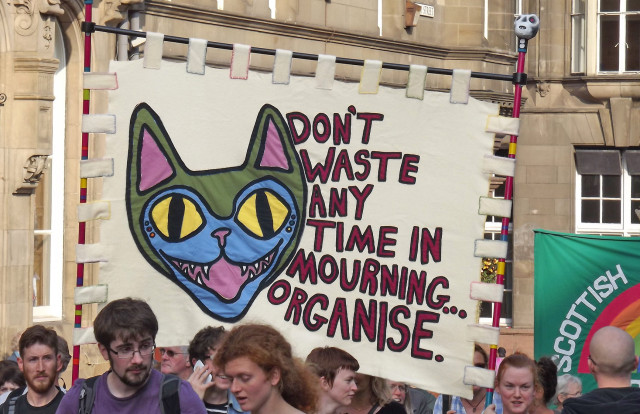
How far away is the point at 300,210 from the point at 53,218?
22.9 ft

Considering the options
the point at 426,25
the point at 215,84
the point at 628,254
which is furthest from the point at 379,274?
the point at 426,25

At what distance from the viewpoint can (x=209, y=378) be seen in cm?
826

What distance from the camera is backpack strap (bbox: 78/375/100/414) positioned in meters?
5.97

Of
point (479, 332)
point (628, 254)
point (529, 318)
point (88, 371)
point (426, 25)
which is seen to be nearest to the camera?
point (479, 332)

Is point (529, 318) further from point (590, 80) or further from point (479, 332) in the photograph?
point (479, 332)

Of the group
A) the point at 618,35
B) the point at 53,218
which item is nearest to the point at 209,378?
the point at 53,218

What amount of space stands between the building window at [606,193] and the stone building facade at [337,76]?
1.6 inches

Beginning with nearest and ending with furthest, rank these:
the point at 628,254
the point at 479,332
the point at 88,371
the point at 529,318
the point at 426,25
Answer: the point at 479,332 < the point at 628,254 < the point at 88,371 < the point at 426,25 < the point at 529,318

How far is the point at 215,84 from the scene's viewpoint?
8.06m

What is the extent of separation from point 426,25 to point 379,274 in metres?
16.2

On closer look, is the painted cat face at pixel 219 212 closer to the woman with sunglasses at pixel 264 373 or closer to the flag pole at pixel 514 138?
the flag pole at pixel 514 138

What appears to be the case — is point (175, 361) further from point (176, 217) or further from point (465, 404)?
point (465, 404)

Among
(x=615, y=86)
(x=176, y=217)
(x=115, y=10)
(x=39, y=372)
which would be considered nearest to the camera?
(x=39, y=372)

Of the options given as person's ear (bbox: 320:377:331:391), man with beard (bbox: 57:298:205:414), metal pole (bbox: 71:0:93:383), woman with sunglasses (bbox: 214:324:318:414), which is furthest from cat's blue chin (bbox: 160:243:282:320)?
woman with sunglasses (bbox: 214:324:318:414)
